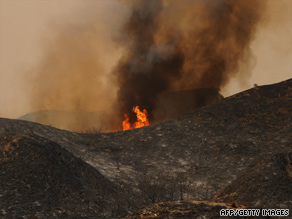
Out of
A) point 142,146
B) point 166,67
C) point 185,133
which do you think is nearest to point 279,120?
point 185,133

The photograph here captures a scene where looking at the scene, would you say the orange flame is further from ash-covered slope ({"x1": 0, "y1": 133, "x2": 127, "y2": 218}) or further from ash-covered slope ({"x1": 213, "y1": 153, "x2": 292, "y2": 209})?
ash-covered slope ({"x1": 213, "y1": 153, "x2": 292, "y2": 209})

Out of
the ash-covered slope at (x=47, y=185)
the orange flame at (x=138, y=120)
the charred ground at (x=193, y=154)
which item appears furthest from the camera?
the orange flame at (x=138, y=120)

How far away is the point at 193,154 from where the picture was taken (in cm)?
1891

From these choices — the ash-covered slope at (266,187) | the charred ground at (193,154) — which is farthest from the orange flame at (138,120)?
the ash-covered slope at (266,187)

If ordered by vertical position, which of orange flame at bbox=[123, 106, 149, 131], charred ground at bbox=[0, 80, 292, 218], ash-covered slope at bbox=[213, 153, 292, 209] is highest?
orange flame at bbox=[123, 106, 149, 131]

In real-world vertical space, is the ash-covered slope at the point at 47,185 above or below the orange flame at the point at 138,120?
below

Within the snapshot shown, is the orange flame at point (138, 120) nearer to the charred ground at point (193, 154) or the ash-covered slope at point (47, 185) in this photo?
the charred ground at point (193, 154)

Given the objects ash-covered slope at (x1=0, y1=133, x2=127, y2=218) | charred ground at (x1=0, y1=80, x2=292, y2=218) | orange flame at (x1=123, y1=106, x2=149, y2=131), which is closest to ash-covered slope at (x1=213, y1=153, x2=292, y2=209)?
charred ground at (x1=0, y1=80, x2=292, y2=218)

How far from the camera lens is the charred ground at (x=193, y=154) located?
10477mm

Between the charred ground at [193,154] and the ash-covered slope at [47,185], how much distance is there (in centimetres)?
6

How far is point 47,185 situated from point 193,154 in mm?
8906

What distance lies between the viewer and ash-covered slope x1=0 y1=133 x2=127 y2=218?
35.4ft

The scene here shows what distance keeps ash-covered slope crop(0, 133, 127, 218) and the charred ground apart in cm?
6

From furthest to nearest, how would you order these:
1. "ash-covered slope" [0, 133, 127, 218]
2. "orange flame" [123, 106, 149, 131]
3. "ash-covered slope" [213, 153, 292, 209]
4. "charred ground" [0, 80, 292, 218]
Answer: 1. "orange flame" [123, 106, 149, 131]
2. "ash-covered slope" [0, 133, 127, 218]
3. "charred ground" [0, 80, 292, 218]
4. "ash-covered slope" [213, 153, 292, 209]
